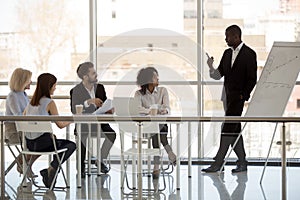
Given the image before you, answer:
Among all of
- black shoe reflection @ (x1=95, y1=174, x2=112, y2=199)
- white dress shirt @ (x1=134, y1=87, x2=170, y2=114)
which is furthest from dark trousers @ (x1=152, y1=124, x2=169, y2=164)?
black shoe reflection @ (x1=95, y1=174, x2=112, y2=199)

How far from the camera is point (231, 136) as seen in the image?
6.64 metres

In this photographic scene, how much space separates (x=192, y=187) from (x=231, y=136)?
0.73 m

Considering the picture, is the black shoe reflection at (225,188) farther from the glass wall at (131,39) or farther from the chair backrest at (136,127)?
the glass wall at (131,39)

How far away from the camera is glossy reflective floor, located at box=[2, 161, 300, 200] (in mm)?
5797

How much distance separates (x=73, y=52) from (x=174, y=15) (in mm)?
1355

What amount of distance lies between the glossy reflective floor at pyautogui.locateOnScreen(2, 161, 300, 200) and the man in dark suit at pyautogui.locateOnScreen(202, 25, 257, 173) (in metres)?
0.22

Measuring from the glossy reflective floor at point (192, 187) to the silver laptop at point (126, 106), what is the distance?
64cm

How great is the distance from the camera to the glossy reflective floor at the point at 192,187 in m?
5.80

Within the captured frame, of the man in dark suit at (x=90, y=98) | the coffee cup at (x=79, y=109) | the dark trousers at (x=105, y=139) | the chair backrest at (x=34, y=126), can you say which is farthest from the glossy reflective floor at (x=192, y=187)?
the coffee cup at (x=79, y=109)

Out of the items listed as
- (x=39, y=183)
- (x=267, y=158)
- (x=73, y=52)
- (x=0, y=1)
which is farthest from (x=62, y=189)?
(x=0, y=1)

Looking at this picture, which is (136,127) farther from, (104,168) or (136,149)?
(104,168)

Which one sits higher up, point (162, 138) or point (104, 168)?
point (162, 138)

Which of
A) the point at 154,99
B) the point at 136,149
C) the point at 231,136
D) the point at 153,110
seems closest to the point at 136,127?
the point at 136,149

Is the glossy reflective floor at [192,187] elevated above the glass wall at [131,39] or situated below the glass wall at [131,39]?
below
